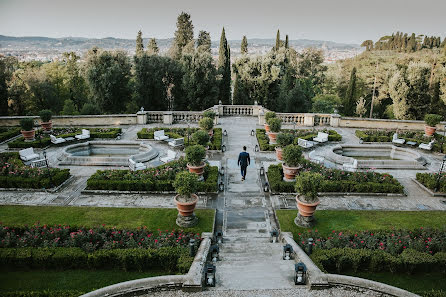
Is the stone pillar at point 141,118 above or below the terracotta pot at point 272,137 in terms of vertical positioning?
above

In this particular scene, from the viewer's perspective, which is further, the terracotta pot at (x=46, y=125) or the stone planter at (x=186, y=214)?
the terracotta pot at (x=46, y=125)

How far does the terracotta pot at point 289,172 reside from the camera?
15703 mm

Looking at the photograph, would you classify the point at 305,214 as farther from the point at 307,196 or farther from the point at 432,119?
the point at 432,119

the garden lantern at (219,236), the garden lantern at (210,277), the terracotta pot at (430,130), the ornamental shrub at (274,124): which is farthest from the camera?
the terracotta pot at (430,130)

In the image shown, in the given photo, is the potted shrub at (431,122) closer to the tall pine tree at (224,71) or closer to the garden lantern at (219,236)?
the garden lantern at (219,236)

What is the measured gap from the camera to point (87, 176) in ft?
55.9

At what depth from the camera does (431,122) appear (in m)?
22.9

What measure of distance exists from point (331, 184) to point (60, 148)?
58.0 ft

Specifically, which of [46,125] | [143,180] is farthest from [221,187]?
[46,125]

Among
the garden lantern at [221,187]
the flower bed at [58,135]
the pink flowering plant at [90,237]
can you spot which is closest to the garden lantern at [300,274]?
the pink flowering plant at [90,237]

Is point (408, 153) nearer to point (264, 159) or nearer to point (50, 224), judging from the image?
point (264, 159)

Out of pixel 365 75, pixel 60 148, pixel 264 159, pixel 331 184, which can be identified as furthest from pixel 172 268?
pixel 365 75

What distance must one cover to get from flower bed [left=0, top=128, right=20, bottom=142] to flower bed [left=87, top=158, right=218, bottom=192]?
1214cm

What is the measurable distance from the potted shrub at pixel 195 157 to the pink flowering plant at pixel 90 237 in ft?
15.8
